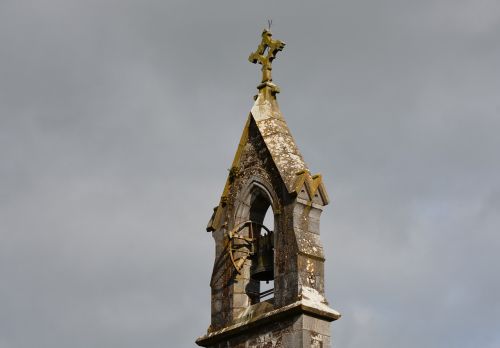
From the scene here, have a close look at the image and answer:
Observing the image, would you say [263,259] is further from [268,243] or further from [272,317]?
[272,317]

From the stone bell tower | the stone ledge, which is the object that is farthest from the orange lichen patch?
the stone ledge

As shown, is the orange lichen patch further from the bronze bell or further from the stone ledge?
the stone ledge

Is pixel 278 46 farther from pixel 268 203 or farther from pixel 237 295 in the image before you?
pixel 237 295

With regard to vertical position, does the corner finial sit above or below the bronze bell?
above

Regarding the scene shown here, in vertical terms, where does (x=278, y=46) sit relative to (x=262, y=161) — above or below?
above

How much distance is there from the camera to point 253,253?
105 feet

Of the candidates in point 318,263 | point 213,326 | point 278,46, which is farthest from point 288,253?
point 278,46

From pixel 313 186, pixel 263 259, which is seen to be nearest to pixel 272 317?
pixel 263 259

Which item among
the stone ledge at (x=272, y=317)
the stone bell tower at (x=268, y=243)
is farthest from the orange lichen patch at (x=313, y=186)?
the stone ledge at (x=272, y=317)

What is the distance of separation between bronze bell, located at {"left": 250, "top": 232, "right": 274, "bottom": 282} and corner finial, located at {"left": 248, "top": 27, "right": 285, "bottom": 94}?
3269mm

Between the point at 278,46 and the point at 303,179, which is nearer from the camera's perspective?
the point at 303,179

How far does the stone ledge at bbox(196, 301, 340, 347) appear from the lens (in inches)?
1163

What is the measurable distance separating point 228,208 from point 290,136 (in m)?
1.97

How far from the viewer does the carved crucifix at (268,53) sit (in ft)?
108
